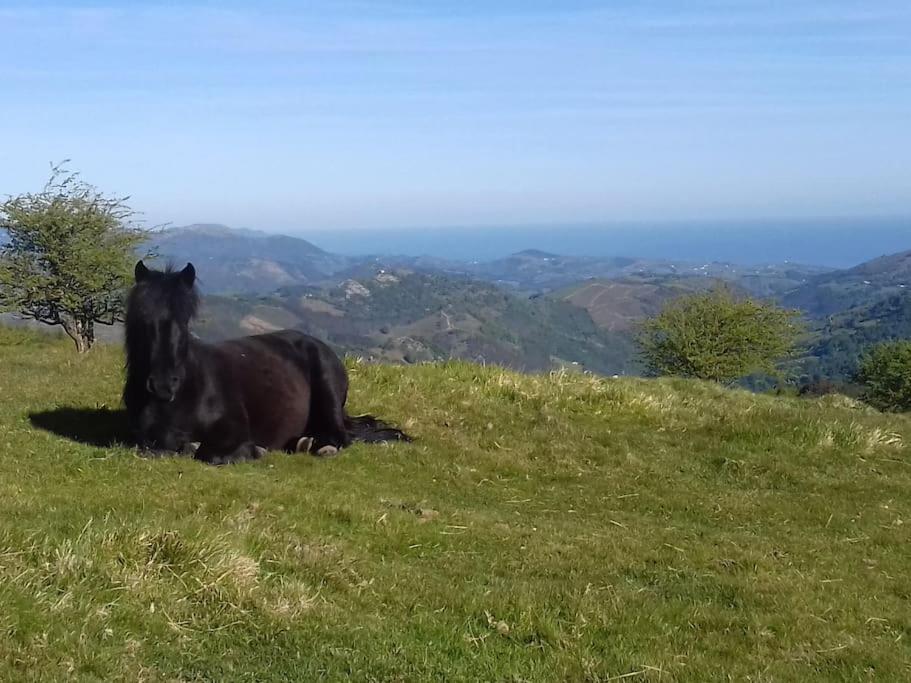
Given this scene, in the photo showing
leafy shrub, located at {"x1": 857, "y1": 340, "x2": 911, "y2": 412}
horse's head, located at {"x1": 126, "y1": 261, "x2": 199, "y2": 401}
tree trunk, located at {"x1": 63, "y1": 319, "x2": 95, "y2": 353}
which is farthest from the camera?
leafy shrub, located at {"x1": 857, "y1": 340, "x2": 911, "y2": 412}

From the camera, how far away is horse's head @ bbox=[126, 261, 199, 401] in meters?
10.0

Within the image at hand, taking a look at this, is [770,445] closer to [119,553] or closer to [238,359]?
[238,359]

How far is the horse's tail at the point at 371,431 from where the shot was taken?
13477mm

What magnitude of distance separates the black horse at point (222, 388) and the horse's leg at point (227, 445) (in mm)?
13

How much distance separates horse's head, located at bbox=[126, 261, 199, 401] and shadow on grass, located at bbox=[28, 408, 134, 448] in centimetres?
149

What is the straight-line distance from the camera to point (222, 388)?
11.4 m

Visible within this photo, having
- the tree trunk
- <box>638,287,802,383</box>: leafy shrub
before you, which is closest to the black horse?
the tree trunk

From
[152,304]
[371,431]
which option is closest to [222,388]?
[152,304]

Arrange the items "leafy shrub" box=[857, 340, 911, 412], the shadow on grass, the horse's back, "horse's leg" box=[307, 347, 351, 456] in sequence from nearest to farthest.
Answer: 1. the shadow on grass
2. the horse's back
3. "horse's leg" box=[307, 347, 351, 456]
4. "leafy shrub" box=[857, 340, 911, 412]

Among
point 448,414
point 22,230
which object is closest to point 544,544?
point 448,414

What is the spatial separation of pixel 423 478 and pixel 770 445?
248 inches

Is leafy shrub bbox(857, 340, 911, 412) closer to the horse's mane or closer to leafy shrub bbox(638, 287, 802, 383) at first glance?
leafy shrub bbox(638, 287, 802, 383)

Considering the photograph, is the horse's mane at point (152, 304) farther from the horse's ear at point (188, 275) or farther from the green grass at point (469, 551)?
the green grass at point (469, 551)

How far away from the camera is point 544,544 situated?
897cm
